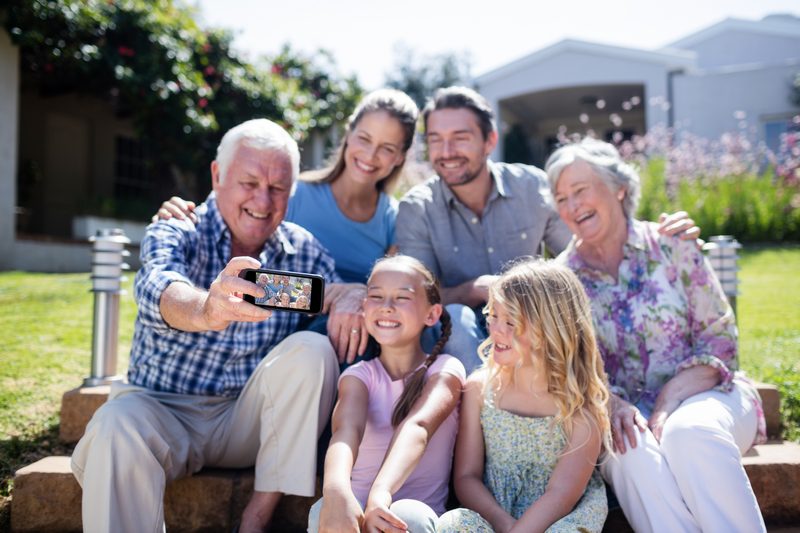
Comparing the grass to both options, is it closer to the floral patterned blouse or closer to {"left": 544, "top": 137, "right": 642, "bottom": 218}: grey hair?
the floral patterned blouse

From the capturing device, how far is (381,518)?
1.69 m

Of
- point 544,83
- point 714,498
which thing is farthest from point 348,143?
point 544,83

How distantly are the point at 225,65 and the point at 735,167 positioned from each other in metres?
7.17

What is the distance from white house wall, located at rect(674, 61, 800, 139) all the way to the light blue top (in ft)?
35.8

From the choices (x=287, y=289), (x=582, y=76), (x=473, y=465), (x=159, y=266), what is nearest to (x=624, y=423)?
(x=473, y=465)

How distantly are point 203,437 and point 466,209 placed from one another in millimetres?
1657

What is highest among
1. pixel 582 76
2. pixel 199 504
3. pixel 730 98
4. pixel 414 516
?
pixel 582 76

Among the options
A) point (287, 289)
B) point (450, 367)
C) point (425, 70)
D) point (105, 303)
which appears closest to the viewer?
point (287, 289)

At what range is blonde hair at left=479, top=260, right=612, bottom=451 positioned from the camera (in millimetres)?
2059

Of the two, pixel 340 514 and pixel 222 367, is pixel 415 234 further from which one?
pixel 340 514

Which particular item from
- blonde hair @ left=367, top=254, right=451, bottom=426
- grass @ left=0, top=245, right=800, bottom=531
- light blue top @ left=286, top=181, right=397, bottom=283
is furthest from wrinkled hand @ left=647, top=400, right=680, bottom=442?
light blue top @ left=286, top=181, right=397, bottom=283

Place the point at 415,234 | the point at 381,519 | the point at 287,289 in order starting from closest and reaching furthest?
the point at 381,519
the point at 287,289
the point at 415,234

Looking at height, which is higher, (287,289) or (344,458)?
(287,289)

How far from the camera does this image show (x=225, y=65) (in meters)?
9.12
